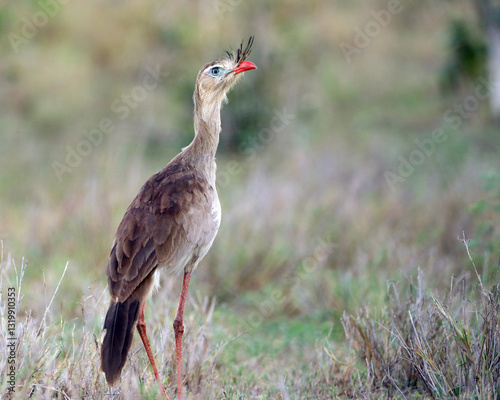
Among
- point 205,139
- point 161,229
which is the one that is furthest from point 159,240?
point 205,139

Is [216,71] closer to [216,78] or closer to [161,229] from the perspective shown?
[216,78]

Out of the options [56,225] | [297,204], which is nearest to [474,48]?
[297,204]

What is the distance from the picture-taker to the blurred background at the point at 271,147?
16.8ft

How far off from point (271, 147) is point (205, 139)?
16.0 feet

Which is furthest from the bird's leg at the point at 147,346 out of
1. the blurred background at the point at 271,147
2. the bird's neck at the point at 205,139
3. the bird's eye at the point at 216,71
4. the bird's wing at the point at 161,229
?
the bird's eye at the point at 216,71

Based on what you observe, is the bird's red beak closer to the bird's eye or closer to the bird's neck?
the bird's eye

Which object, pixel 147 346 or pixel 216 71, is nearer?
pixel 147 346

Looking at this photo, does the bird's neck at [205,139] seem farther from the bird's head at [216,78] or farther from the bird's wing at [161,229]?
the bird's wing at [161,229]

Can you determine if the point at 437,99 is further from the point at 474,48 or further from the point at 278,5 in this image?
the point at 278,5

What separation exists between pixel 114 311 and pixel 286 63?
7.48 m

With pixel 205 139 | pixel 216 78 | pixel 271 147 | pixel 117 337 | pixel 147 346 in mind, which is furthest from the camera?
pixel 271 147

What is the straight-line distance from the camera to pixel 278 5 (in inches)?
505

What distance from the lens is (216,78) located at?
3768 mm

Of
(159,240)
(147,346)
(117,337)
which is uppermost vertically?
(159,240)
